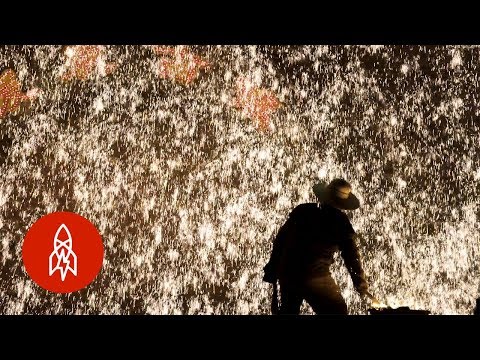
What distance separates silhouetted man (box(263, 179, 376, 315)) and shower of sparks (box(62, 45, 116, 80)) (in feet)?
18.1

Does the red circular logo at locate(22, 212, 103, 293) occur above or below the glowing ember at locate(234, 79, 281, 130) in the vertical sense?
below

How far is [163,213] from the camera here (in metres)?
9.25

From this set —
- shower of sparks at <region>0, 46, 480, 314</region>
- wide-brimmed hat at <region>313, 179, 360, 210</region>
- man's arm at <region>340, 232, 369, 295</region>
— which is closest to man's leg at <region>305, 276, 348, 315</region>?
man's arm at <region>340, 232, 369, 295</region>

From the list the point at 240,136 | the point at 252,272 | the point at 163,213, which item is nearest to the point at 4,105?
the point at 163,213

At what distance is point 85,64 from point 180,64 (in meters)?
1.38

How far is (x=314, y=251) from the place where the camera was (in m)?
4.96

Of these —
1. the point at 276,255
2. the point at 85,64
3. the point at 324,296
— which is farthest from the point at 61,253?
the point at 324,296

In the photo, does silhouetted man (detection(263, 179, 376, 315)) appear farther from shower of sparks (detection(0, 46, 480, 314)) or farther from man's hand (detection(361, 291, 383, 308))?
Answer: shower of sparks (detection(0, 46, 480, 314))

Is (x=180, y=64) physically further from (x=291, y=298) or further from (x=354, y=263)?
(x=354, y=263)

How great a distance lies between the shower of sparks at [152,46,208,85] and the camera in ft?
31.0
